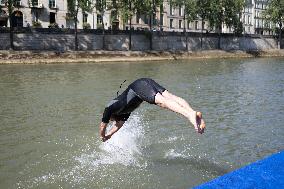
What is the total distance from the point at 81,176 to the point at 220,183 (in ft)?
19.5

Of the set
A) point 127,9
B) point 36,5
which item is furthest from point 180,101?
point 36,5

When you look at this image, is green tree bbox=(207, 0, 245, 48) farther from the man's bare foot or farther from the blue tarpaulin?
the blue tarpaulin

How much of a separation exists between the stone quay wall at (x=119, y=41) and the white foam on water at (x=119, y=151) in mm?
50215

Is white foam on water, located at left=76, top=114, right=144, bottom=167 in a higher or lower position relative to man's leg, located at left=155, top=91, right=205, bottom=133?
lower

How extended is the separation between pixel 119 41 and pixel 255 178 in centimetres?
6732

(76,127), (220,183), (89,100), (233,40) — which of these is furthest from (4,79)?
(233,40)

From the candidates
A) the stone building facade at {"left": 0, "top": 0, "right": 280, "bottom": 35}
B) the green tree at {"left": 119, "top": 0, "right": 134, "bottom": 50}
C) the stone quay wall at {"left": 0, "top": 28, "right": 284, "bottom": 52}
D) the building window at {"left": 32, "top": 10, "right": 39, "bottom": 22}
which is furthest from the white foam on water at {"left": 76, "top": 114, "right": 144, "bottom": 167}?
the building window at {"left": 32, "top": 10, "right": 39, "bottom": 22}

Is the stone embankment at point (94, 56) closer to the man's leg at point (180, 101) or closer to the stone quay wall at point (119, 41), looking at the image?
the stone quay wall at point (119, 41)

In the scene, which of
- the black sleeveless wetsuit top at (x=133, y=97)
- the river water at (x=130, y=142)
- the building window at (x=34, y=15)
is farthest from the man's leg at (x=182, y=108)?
the building window at (x=34, y=15)

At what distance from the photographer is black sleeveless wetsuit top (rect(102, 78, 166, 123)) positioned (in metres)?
9.06

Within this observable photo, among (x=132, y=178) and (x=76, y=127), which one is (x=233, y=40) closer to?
(x=76, y=127)

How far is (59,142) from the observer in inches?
578

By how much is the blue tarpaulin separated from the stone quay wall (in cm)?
5883

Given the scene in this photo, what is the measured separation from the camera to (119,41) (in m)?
72.4
